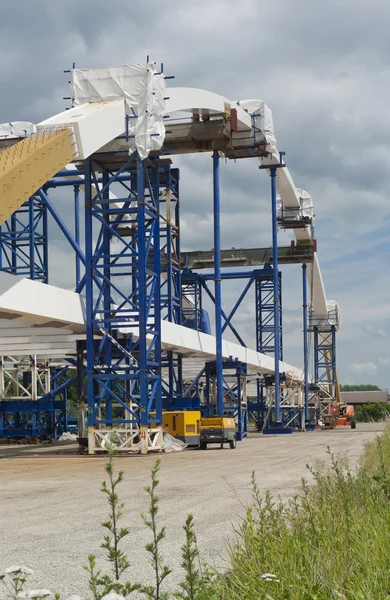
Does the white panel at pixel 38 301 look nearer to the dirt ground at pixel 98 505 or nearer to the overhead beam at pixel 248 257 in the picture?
the dirt ground at pixel 98 505

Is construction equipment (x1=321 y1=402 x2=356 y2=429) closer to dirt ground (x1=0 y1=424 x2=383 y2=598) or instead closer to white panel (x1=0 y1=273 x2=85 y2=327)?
white panel (x1=0 y1=273 x2=85 y2=327)

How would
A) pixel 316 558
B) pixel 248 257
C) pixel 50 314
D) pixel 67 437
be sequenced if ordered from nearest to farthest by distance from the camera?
pixel 316 558 < pixel 50 314 < pixel 67 437 < pixel 248 257

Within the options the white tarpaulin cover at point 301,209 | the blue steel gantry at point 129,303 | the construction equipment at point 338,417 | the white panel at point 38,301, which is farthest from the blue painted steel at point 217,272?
the construction equipment at point 338,417

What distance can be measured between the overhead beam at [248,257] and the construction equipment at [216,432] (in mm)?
32438

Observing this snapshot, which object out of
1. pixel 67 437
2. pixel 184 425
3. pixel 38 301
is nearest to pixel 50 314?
pixel 38 301

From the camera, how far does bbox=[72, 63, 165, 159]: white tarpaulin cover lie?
3219 cm

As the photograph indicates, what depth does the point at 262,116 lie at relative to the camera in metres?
43.1

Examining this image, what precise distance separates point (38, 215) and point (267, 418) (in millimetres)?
27159

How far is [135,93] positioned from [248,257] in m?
37.4

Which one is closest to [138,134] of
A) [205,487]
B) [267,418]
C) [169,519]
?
[205,487]

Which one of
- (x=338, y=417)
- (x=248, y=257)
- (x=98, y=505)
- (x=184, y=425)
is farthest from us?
(x=338, y=417)

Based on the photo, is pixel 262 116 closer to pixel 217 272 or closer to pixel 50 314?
pixel 217 272

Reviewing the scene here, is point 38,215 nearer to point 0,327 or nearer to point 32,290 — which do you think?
point 0,327

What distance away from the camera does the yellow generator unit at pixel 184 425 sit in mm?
36250
